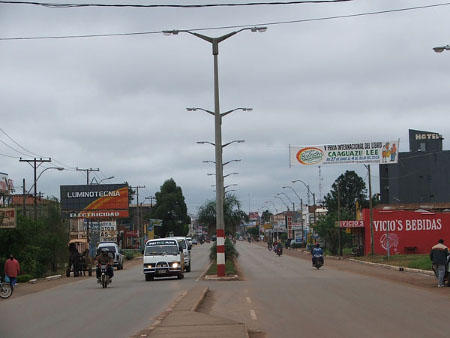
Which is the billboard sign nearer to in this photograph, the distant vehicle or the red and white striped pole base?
the distant vehicle

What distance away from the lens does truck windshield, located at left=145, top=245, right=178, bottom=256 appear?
35281 millimetres

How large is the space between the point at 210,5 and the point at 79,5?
3.69 m

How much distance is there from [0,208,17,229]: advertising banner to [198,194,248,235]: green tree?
19.7m

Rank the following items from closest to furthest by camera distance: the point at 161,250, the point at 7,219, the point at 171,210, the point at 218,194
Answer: the point at 218,194, the point at 7,219, the point at 161,250, the point at 171,210

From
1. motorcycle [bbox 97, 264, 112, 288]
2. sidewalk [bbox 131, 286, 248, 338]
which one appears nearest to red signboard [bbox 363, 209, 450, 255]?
motorcycle [bbox 97, 264, 112, 288]

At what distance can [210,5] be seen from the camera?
1938 centimetres

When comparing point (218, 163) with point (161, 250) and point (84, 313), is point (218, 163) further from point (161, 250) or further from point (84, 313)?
point (84, 313)

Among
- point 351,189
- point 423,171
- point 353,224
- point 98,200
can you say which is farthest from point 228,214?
point 351,189

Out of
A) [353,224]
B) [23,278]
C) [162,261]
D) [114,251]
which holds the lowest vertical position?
[23,278]

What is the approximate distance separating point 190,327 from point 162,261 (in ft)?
70.0

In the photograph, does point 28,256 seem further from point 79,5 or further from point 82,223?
point 82,223

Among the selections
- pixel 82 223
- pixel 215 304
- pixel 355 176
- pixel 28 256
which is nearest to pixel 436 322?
pixel 215 304

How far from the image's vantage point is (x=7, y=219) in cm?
3519

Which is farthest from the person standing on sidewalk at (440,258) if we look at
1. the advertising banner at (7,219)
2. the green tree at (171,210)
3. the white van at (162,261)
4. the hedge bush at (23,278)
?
the green tree at (171,210)
